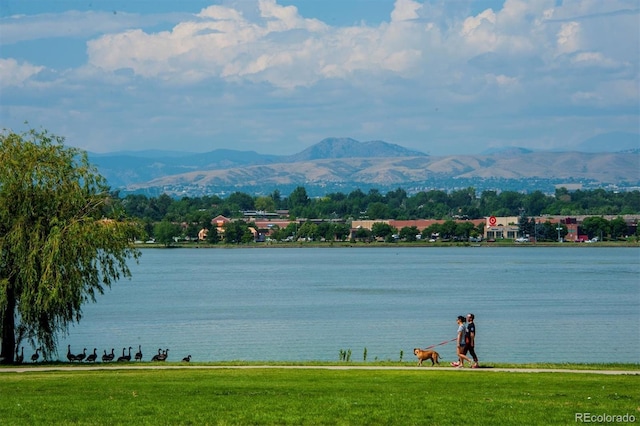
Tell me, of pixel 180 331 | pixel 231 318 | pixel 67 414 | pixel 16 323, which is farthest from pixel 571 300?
pixel 67 414

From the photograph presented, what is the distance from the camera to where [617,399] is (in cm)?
2203

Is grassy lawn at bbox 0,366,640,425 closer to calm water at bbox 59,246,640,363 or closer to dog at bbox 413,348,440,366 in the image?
dog at bbox 413,348,440,366

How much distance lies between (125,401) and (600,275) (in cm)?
10585

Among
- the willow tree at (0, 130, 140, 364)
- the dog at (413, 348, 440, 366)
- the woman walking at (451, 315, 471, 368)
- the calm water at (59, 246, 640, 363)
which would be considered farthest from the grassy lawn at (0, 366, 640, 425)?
the calm water at (59, 246, 640, 363)

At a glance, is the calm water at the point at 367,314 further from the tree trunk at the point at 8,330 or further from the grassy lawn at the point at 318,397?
the grassy lawn at the point at 318,397

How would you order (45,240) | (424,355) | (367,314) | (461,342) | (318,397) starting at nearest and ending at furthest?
1. (318,397)
2. (461,342)
3. (424,355)
4. (45,240)
5. (367,314)

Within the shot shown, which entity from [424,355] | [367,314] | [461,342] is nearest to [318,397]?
[461,342]

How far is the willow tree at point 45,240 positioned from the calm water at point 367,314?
11.8 m

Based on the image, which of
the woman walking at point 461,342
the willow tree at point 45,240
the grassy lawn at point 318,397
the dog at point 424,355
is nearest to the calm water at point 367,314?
the willow tree at point 45,240

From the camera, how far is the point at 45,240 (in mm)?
35969

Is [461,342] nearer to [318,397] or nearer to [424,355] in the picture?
[424,355]

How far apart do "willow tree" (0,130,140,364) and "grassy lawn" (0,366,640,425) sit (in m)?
7.66

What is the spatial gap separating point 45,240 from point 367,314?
126 feet

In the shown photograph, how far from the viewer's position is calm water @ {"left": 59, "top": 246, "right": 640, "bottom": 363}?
2042 inches
